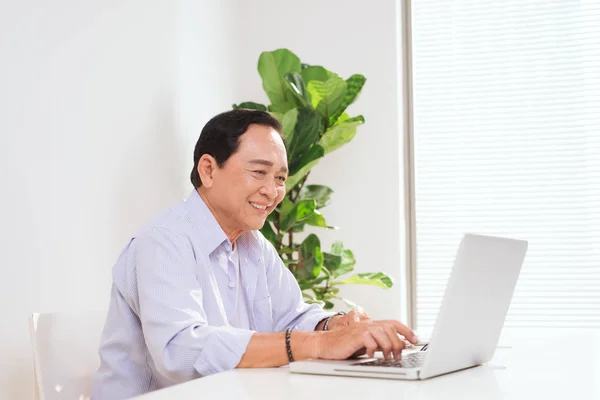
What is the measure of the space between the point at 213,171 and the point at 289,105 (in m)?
1.44

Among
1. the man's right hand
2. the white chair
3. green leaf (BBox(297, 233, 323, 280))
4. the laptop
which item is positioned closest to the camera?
the laptop

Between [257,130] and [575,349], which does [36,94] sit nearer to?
[257,130]

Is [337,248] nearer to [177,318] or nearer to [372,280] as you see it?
[372,280]

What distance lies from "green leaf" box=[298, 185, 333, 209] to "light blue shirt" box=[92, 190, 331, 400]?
128 cm

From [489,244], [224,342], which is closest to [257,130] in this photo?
[224,342]

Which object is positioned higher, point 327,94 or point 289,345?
point 327,94

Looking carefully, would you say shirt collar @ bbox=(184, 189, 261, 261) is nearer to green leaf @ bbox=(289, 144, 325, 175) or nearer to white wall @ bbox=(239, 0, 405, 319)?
green leaf @ bbox=(289, 144, 325, 175)

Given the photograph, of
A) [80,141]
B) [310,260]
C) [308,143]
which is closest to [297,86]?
[308,143]

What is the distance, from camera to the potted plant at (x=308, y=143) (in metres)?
3.17

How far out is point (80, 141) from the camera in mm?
2436

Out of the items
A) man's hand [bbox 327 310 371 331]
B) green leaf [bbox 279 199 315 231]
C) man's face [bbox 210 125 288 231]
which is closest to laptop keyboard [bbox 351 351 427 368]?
man's hand [bbox 327 310 371 331]

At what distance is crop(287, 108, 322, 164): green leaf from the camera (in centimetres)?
316

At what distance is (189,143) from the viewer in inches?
128

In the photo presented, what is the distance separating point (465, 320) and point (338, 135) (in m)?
2.08
